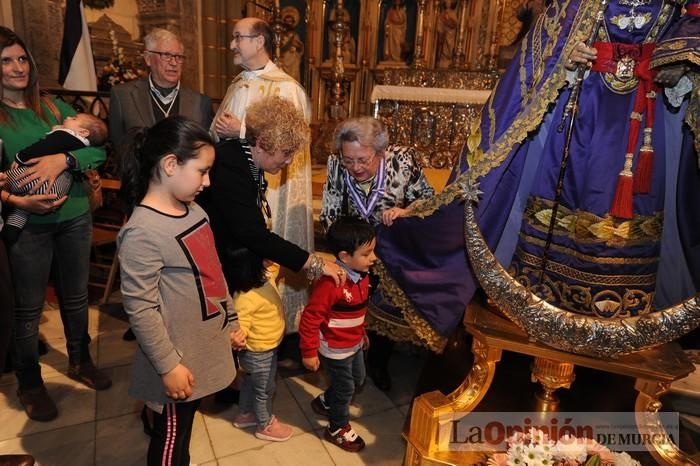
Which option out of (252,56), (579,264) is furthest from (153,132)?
(579,264)

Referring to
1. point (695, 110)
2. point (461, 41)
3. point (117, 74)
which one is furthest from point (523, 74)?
point (117, 74)

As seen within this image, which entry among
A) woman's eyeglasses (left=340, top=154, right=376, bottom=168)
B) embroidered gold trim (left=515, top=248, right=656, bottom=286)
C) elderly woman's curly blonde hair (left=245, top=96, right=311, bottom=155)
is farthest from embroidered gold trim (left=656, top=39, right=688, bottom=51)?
elderly woman's curly blonde hair (left=245, top=96, right=311, bottom=155)

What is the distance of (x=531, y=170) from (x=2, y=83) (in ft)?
7.58

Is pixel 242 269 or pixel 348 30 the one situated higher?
pixel 348 30

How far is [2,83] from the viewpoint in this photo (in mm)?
2021

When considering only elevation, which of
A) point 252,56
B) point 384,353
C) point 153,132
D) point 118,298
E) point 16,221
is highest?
point 252,56

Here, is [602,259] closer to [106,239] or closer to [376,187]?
[376,187]

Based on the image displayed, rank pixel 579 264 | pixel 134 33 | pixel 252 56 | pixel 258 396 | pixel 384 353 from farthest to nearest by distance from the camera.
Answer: pixel 134 33, pixel 384 353, pixel 252 56, pixel 258 396, pixel 579 264

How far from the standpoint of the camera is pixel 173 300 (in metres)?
1.52

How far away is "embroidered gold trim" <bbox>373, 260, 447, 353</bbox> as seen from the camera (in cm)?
224

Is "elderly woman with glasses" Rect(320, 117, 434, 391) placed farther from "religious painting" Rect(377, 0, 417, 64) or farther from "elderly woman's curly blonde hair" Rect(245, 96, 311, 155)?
"religious painting" Rect(377, 0, 417, 64)

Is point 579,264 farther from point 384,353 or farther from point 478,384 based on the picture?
point 384,353

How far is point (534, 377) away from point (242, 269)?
134 cm

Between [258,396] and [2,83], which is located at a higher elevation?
[2,83]
